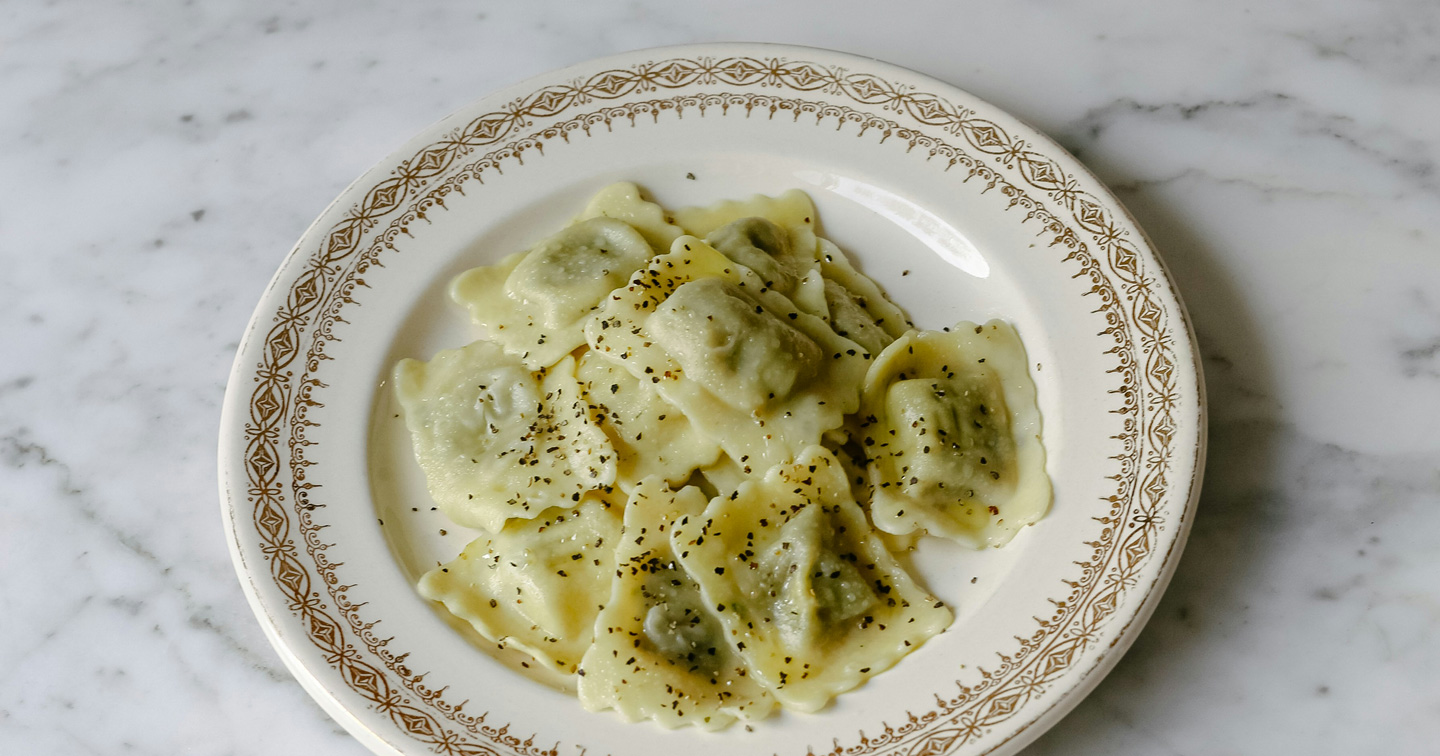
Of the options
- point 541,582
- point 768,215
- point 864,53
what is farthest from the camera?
point 864,53

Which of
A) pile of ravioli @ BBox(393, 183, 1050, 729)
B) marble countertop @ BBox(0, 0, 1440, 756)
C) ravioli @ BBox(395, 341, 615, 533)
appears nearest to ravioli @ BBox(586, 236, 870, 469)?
pile of ravioli @ BBox(393, 183, 1050, 729)

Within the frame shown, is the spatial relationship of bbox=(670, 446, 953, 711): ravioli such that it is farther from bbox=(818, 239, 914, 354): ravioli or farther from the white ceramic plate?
Result: bbox=(818, 239, 914, 354): ravioli

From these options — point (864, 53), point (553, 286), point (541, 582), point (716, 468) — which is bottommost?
point (541, 582)

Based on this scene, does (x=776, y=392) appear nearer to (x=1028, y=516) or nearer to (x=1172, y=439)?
(x=1028, y=516)

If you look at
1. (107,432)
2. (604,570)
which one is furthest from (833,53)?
(107,432)

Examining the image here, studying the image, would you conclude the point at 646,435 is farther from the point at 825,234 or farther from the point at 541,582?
the point at 825,234

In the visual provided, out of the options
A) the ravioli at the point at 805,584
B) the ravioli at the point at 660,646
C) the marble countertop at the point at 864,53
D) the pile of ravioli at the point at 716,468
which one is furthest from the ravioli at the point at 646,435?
the marble countertop at the point at 864,53

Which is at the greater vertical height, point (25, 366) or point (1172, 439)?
point (1172, 439)

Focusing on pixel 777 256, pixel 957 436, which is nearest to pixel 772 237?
pixel 777 256
